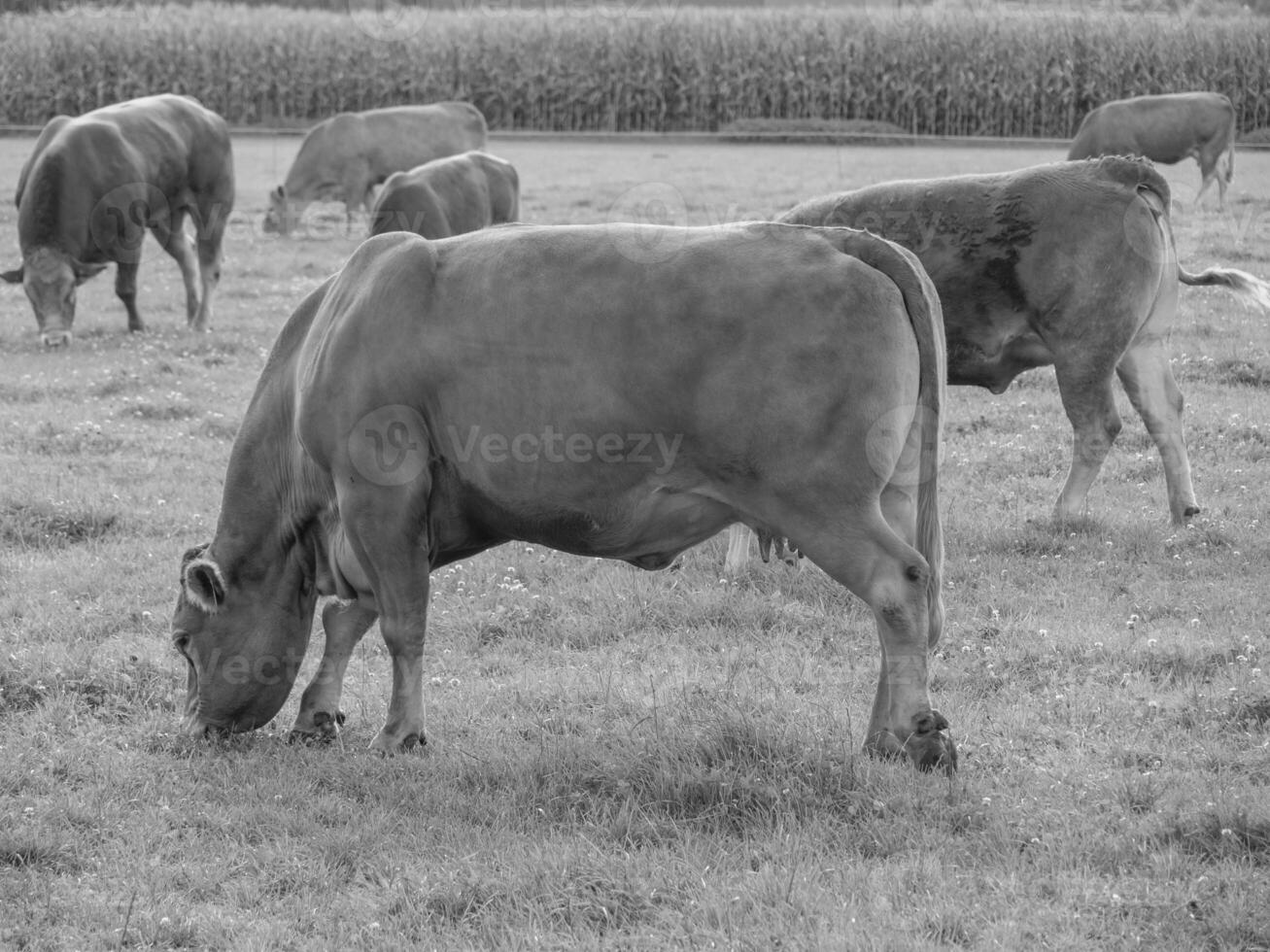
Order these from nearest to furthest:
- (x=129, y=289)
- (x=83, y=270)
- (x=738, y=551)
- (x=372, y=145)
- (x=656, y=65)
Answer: (x=738, y=551) < (x=83, y=270) < (x=129, y=289) < (x=372, y=145) < (x=656, y=65)

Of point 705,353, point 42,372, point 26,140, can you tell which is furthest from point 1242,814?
point 26,140

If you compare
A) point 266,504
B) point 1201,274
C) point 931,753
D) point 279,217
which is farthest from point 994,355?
point 279,217

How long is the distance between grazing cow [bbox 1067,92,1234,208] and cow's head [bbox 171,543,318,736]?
63.9 ft

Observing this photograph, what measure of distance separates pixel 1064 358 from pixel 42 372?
852 cm

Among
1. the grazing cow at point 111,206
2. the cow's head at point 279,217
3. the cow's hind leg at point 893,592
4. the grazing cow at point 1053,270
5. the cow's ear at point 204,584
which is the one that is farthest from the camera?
the cow's head at point 279,217

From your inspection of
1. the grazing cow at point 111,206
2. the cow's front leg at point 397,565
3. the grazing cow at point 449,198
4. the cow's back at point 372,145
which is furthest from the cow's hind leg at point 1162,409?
the cow's back at point 372,145

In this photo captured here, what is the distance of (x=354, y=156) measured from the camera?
23.9m

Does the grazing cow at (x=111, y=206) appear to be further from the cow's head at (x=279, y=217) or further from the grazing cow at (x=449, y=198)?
the cow's head at (x=279, y=217)

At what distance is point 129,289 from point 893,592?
447 inches

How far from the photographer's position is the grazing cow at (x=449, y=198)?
1496cm

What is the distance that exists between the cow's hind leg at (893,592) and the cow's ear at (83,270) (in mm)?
10979

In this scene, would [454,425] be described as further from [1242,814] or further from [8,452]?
[8,452]

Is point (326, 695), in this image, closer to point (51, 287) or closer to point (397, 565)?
point (397, 565)

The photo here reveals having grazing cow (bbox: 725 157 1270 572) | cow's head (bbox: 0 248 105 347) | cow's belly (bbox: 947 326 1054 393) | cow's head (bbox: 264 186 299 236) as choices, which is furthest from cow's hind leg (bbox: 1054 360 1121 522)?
cow's head (bbox: 264 186 299 236)
